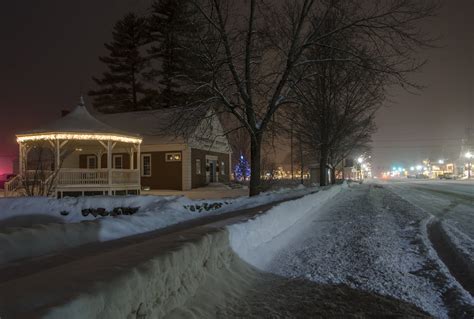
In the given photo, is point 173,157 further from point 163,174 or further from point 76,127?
point 76,127

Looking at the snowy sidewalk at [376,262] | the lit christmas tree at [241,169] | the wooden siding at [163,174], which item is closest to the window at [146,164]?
the wooden siding at [163,174]

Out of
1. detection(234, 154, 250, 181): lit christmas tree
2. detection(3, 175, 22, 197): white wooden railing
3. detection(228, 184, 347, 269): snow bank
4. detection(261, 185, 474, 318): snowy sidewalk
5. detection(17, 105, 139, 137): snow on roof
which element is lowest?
detection(261, 185, 474, 318): snowy sidewalk

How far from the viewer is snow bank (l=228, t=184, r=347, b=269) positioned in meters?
7.95

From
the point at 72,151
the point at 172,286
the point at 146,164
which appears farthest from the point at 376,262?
the point at 146,164

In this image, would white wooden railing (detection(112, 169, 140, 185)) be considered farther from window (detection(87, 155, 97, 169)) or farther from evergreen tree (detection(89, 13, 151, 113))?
evergreen tree (detection(89, 13, 151, 113))

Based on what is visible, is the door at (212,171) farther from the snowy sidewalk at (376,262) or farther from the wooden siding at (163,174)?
the snowy sidewalk at (376,262)

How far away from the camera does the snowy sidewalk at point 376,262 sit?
6109 millimetres

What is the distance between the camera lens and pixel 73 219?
14.3 m

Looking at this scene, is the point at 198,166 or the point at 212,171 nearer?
the point at 198,166

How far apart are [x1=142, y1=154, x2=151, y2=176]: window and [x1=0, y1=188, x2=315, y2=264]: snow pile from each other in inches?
667

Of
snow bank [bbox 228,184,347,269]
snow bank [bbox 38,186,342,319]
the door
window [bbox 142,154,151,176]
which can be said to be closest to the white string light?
window [bbox 142,154,151,176]

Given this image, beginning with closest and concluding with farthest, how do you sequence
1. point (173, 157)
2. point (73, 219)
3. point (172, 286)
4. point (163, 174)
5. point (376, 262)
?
point (172, 286) < point (376, 262) < point (73, 219) < point (173, 157) < point (163, 174)

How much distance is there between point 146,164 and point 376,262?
92.9 feet

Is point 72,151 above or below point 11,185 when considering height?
above
